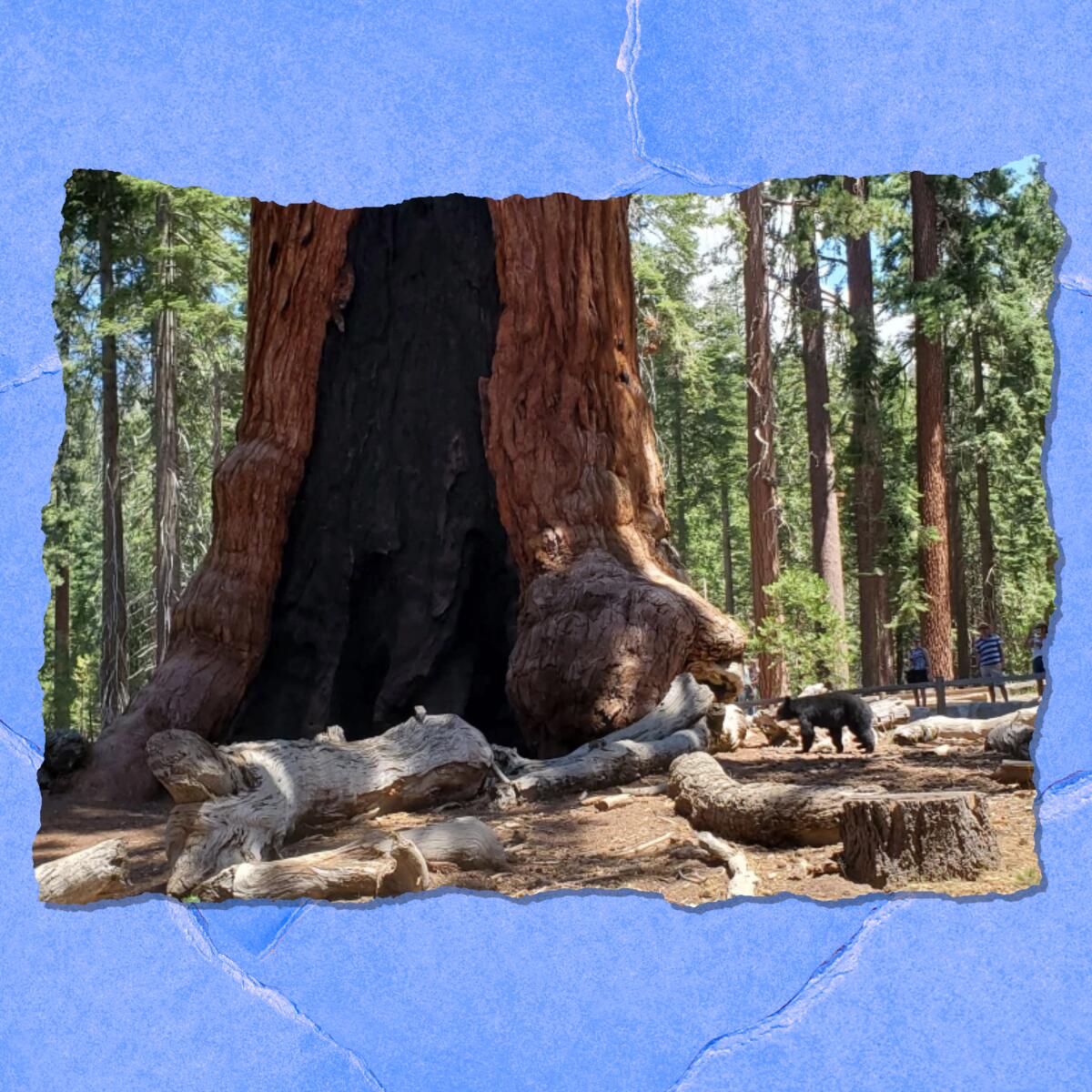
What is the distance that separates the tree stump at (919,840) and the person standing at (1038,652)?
33 cm

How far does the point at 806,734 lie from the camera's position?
4883 millimetres

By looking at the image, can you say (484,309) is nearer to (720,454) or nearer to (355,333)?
(355,333)

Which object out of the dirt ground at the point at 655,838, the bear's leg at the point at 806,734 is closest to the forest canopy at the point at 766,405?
the dirt ground at the point at 655,838

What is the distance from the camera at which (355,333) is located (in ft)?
19.7

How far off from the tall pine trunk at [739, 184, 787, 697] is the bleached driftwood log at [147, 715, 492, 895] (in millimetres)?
3860

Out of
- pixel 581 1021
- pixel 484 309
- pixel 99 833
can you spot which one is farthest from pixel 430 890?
pixel 484 309

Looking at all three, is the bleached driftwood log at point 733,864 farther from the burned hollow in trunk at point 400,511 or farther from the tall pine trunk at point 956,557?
the burned hollow in trunk at point 400,511

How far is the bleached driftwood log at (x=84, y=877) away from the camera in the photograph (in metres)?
2.90

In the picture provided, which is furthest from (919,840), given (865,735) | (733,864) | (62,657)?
(62,657)

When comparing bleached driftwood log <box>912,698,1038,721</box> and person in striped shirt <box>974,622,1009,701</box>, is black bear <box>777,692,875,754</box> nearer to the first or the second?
bleached driftwood log <box>912,698,1038,721</box>

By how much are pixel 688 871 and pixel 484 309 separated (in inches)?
146

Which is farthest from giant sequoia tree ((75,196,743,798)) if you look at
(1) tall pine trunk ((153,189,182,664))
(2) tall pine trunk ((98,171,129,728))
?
(1) tall pine trunk ((153,189,182,664))

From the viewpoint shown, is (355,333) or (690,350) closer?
(355,333)

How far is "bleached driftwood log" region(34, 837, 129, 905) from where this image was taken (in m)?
2.90
